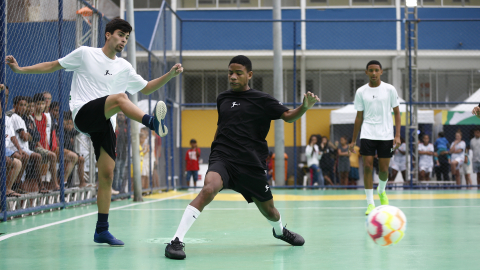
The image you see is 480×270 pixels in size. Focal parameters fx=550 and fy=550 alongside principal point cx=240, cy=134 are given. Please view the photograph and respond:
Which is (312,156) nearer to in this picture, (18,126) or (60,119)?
(60,119)

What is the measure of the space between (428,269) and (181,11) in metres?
22.9

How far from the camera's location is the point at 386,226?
4.14m

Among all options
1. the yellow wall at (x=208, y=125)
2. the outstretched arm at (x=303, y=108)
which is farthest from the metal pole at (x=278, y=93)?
the outstretched arm at (x=303, y=108)

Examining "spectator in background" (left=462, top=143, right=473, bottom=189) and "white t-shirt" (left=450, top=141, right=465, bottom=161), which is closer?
"white t-shirt" (left=450, top=141, right=465, bottom=161)

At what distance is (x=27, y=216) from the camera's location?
769 centimetres

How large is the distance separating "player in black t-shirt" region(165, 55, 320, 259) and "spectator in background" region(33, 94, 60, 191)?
14.2 ft

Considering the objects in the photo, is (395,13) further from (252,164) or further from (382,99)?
(252,164)

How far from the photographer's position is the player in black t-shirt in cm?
455

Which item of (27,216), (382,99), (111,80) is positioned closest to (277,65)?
(382,99)

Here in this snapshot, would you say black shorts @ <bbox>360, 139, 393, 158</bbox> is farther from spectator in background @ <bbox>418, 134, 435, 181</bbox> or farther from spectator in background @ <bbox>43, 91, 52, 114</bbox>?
spectator in background @ <bbox>418, 134, 435, 181</bbox>

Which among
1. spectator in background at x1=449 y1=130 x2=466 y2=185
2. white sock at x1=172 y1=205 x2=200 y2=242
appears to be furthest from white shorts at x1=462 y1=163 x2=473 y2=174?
white sock at x1=172 y1=205 x2=200 y2=242

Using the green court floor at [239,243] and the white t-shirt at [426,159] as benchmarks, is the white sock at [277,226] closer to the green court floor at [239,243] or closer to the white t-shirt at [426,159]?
the green court floor at [239,243]

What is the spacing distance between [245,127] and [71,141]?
18.5 ft

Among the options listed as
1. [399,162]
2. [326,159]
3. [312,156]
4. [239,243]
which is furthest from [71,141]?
[399,162]
